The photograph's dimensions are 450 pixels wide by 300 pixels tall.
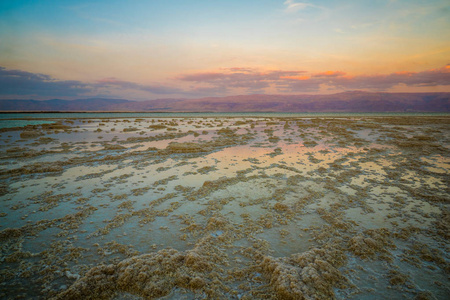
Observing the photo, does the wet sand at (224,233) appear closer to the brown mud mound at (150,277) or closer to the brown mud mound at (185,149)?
the brown mud mound at (150,277)

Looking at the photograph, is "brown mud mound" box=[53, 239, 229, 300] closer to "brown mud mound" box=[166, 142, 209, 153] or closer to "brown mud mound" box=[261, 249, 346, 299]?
"brown mud mound" box=[261, 249, 346, 299]

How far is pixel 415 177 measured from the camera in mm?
8039

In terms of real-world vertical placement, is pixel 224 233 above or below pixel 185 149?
below

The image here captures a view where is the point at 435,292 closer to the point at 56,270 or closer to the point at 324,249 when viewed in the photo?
the point at 324,249

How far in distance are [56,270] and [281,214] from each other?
4659mm

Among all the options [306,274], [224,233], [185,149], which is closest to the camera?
[306,274]

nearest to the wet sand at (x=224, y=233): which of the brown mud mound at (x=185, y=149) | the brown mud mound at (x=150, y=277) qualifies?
the brown mud mound at (x=150, y=277)

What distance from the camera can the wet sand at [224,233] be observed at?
119 inches

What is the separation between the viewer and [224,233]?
14.5ft

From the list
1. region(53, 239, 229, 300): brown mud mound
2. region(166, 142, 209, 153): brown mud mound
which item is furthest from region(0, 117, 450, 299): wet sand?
region(166, 142, 209, 153): brown mud mound

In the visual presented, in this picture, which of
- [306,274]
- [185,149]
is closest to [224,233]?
[306,274]

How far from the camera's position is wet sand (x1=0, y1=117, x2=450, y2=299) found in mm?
3031

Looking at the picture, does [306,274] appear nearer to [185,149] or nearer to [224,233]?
[224,233]

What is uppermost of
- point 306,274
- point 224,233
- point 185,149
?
point 185,149
